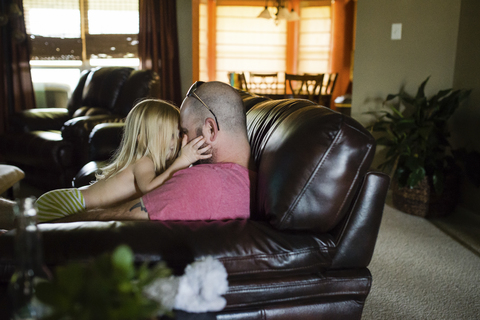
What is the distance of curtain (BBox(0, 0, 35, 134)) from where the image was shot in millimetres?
4652

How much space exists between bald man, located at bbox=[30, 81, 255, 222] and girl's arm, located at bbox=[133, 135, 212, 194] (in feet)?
0.11

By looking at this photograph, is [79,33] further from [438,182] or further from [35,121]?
[438,182]

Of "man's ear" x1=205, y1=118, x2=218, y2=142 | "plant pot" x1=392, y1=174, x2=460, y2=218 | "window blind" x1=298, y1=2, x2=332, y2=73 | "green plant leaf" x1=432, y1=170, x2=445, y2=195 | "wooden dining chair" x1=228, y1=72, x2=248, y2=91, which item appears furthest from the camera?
"window blind" x1=298, y1=2, x2=332, y2=73

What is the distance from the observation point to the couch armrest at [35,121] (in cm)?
364

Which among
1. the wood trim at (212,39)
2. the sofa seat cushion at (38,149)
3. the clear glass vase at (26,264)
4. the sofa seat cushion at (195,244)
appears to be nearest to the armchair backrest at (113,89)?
the sofa seat cushion at (38,149)

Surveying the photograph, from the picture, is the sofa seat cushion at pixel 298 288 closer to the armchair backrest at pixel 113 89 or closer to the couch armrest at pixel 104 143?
the couch armrest at pixel 104 143

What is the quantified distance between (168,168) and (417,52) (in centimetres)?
269

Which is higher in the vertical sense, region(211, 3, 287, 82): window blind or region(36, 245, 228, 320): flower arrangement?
region(211, 3, 287, 82): window blind

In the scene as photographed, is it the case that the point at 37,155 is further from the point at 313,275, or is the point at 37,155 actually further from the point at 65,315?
the point at 65,315

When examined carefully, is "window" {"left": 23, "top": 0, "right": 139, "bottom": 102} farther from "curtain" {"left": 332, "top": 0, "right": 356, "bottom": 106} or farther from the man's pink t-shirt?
the man's pink t-shirt

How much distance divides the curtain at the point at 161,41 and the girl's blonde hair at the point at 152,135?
11.4ft

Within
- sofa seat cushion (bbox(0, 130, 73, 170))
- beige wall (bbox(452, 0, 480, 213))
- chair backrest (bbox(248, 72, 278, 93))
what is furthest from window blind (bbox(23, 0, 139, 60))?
beige wall (bbox(452, 0, 480, 213))

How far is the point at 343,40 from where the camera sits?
603 centimetres

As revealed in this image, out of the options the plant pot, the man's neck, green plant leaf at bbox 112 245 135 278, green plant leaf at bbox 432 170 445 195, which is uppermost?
green plant leaf at bbox 112 245 135 278
